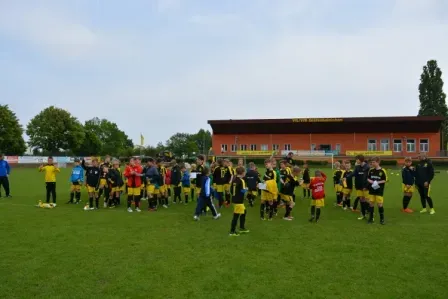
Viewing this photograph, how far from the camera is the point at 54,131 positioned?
236 feet

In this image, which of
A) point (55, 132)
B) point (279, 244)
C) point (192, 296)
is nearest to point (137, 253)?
point (192, 296)

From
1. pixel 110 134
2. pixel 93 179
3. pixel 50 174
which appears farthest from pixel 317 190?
pixel 110 134

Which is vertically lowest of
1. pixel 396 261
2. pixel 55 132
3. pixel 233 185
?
pixel 396 261

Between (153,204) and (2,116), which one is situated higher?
(2,116)

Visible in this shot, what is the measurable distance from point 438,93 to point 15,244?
3015 inches

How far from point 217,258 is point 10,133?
6584 centimetres

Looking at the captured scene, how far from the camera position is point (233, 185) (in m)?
9.57

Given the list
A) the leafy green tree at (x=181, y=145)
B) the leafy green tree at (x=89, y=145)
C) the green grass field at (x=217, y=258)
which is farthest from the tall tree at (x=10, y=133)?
the green grass field at (x=217, y=258)

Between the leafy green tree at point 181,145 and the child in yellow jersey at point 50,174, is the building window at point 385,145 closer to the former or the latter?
the leafy green tree at point 181,145

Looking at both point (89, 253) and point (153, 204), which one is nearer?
point (89, 253)

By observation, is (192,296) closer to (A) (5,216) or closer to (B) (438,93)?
(A) (5,216)

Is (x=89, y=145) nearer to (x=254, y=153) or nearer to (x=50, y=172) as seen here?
(x=254, y=153)

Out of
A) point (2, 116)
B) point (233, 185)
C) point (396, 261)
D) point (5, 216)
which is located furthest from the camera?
point (2, 116)

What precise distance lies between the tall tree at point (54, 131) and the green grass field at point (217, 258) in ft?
219
